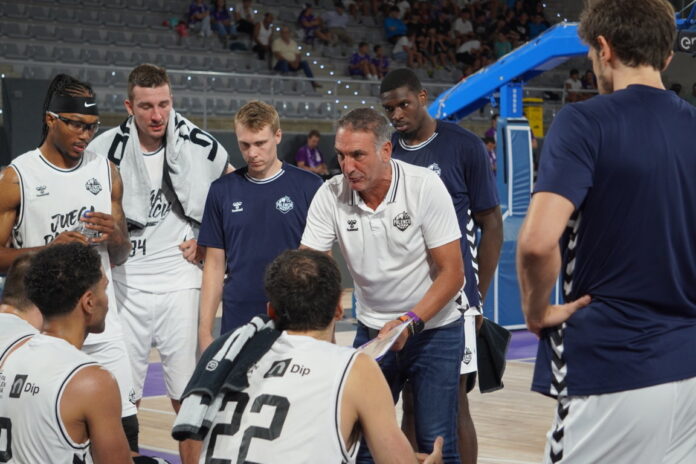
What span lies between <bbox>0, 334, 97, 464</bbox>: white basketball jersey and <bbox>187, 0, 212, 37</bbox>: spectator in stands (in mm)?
17315

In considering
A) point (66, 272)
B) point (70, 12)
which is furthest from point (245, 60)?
point (66, 272)

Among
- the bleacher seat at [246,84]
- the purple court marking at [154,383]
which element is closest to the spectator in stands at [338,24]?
the bleacher seat at [246,84]

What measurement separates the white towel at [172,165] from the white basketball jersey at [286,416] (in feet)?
8.34

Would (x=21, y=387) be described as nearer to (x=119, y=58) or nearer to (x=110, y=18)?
(x=119, y=58)

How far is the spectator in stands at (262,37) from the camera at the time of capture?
802 inches

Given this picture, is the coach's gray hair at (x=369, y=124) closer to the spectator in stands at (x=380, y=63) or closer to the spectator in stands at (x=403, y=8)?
the spectator in stands at (x=380, y=63)

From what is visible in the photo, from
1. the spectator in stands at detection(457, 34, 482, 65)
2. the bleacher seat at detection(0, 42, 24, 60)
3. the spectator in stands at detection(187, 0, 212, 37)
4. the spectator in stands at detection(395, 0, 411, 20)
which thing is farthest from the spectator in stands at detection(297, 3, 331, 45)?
the bleacher seat at detection(0, 42, 24, 60)

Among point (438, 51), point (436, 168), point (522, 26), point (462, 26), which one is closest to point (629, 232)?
point (436, 168)

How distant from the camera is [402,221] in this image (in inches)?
173

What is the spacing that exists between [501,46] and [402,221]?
2110 centimetres

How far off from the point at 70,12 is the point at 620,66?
17.4m

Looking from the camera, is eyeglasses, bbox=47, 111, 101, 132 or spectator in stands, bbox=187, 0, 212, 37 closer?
eyeglasses, bbox=47, 111, 101, 132

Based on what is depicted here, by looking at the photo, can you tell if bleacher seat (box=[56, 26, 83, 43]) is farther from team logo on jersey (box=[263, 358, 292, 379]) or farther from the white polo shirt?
team logo on jersey (box=[263, 358, 292, 379])

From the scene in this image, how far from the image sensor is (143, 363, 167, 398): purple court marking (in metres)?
8.74
